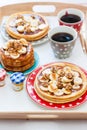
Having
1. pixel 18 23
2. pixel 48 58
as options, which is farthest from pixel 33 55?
pixel 18 23

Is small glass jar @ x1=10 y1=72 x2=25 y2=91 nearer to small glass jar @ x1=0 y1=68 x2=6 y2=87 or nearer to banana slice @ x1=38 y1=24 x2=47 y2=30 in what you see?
small glass jar @ x1=0 y1=68 x2=6 y2=87

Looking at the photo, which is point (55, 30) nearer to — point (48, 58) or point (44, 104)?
point (48, 58)

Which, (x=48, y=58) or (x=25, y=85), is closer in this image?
(x=25, y=85)

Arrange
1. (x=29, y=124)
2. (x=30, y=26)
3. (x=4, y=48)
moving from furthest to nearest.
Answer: (x=30, y=26)
(x=4, y=48)
(x=29, y=124)

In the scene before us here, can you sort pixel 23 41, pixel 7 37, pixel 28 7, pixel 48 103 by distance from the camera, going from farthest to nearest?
pixel 28 7, pixel 7 37, pixel 23 41, pixel 48 103

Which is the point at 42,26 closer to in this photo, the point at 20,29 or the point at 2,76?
the point at 20,29

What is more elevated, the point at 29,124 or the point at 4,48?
the point at 4,48

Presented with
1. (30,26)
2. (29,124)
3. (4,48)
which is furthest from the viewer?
(30,26)

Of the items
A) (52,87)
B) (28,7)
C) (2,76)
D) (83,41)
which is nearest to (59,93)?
(52,87)
